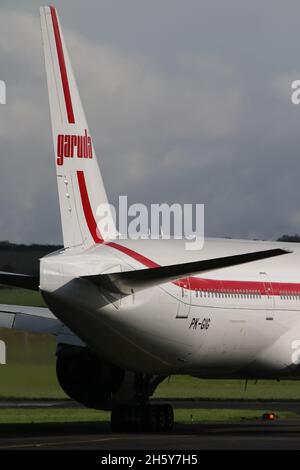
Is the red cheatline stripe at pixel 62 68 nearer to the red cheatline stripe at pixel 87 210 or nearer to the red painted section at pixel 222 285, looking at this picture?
the red cheatline stripe at pixel 87 210

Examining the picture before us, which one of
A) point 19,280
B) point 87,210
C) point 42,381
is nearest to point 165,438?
point 19,280

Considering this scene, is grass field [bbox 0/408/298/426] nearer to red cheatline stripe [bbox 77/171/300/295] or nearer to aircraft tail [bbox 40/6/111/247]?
red cheatline stripe [bbox 77/171/300/295]

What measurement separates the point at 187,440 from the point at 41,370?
15.2 m

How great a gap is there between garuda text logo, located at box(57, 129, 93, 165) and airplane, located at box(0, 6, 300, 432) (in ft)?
0.08

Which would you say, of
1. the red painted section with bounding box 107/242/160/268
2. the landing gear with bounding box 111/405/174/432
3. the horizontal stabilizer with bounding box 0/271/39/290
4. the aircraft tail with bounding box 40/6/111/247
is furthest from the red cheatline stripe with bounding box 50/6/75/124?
the landing gear with bounding box 111/405/174/432

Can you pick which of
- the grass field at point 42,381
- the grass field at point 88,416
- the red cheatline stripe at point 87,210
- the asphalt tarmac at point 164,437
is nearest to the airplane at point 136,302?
the red cheatline stripe at point 87,210

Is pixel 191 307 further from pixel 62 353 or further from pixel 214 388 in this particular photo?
pixel 214 388

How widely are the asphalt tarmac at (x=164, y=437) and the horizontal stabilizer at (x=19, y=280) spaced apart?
11.9 feet

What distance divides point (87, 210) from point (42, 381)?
1391cm

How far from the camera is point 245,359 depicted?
3516cm

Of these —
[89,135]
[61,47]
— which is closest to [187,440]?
[89,135]

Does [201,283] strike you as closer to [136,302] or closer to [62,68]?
[136,302]

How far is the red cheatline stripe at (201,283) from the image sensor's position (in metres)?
31.6
